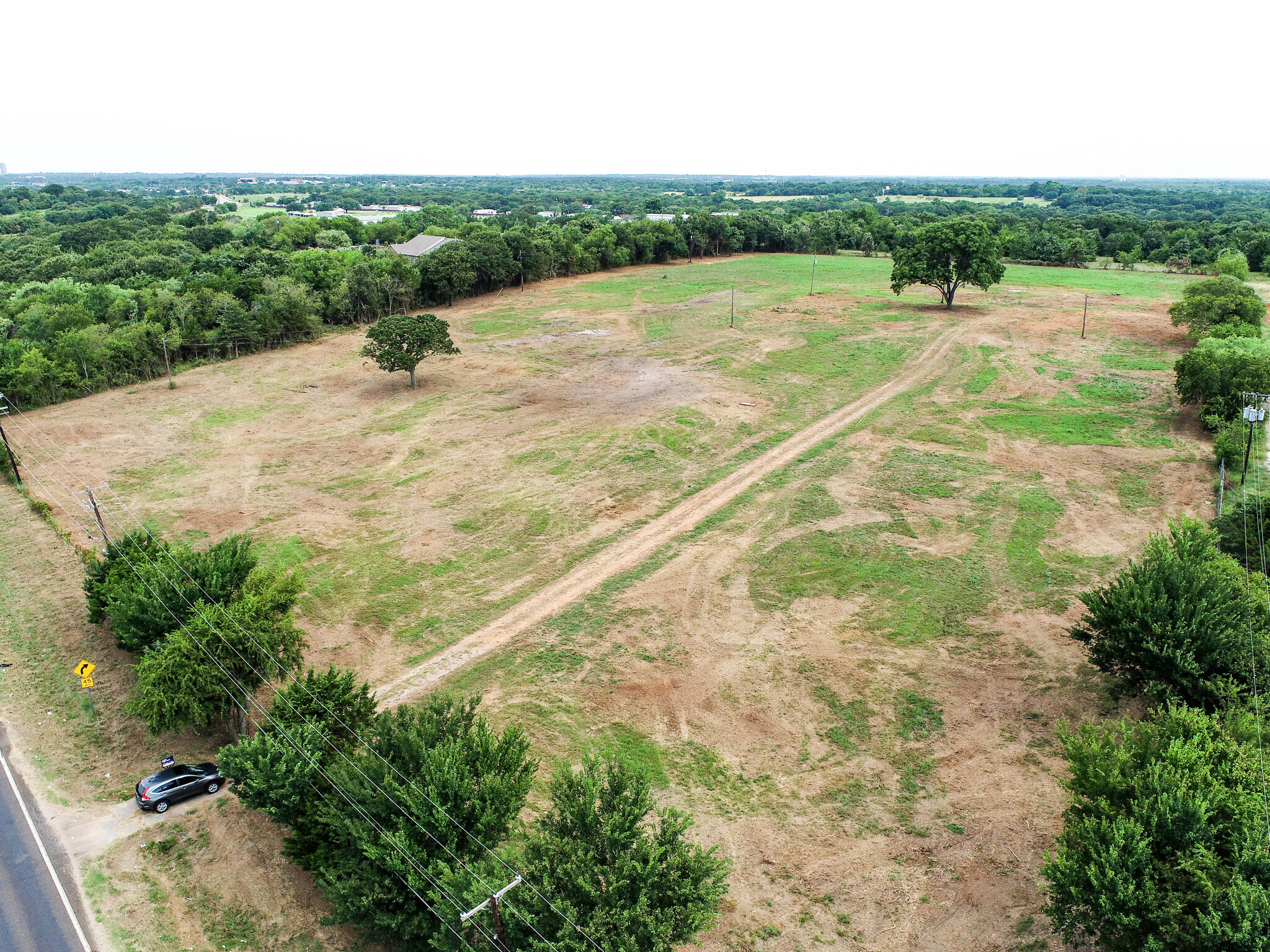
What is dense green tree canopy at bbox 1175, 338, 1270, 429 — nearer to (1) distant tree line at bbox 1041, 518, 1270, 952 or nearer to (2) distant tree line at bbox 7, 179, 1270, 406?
(1) distant tree line at bbox 1041, 518, 1270, 952

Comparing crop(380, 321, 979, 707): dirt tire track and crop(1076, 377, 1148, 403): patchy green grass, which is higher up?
crop(1076, 377, 1148, 403): patchy green grass

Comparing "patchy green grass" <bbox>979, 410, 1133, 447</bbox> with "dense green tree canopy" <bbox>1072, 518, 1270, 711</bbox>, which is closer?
"dense green tree canopy" <bbox>1072, 518, 1270, 711</bbox>

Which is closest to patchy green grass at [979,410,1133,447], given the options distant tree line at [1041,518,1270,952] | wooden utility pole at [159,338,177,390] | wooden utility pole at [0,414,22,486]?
distant tree line at [1041,518,1270,952]

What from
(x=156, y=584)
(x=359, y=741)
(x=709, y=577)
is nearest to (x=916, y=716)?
(x=709, y=577)

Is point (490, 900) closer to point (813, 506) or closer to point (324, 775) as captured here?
point (324, 775)

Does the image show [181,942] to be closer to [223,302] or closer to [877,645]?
[877,645]

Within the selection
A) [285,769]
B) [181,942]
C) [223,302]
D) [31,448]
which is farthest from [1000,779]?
[223,302]
